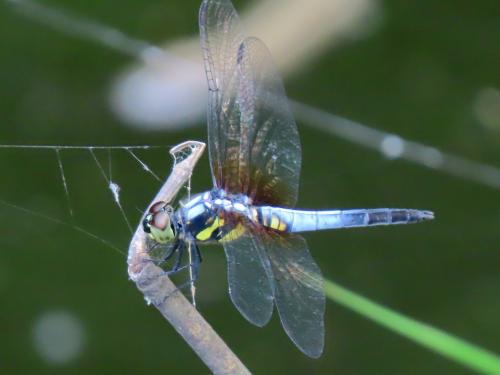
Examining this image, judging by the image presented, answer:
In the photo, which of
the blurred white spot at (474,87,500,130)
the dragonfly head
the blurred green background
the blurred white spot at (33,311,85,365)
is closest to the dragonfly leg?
the dragonfly head

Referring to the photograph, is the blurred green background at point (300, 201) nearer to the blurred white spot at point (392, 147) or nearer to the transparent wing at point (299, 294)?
the blurred white spot at point (392, 147)

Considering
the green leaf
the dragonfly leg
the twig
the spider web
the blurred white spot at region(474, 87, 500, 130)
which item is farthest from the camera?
the blurred white spot at region(474, 87, 500, 130)

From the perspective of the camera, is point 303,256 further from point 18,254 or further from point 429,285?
point 18,254

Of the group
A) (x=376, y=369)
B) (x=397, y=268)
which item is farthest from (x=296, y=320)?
(x=397, y=268)

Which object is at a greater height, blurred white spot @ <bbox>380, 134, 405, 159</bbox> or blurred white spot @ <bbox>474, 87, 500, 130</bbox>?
blurred white spot @ <bbox>474, 87, 500, 130</bbox>

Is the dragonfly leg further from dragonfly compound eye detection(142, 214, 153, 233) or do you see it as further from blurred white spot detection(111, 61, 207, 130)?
blurred white spot detection(111, 61, 207, 130)

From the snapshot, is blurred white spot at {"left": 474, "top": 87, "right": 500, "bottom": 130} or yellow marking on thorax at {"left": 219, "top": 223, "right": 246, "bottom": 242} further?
blurred white spot at {"left": 474, "top": 87, "right": 500, "bottom": 130}

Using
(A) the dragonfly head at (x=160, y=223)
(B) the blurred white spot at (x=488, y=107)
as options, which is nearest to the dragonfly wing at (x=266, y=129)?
(A) the dragonfly head at (x=160, y=223)

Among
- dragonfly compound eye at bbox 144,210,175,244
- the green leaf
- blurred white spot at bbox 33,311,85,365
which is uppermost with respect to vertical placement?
dragonfly compound eye at bbox 144,210,175,244
